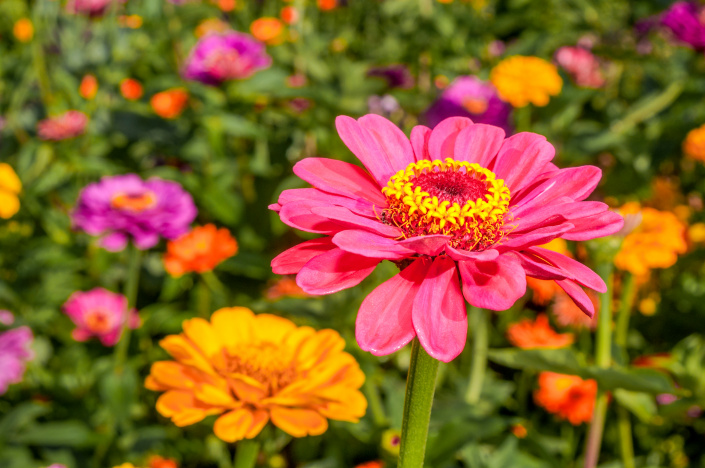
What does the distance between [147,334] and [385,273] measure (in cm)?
62

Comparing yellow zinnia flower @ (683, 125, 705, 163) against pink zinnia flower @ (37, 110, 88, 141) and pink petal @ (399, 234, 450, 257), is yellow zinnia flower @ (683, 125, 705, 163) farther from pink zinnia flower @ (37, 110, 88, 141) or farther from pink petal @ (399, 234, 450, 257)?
pink zinnia flower @ (37, 110, 88, 141)

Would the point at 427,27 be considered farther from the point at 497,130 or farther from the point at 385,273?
the point at 497,130

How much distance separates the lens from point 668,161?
1.92 metres

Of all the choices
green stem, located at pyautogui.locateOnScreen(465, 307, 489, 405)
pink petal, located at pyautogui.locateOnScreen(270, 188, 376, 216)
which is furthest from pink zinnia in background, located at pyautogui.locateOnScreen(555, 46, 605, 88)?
pink petal, located at pyautogui.locateOnScreen(270, 188, 376, 216)

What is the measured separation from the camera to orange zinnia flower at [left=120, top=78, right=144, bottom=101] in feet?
7.38

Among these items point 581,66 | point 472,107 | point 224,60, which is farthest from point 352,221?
point 581,66

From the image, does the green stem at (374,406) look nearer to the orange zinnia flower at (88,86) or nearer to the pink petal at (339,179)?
the pink petal at (339,179)

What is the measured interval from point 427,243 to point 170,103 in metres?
1.92

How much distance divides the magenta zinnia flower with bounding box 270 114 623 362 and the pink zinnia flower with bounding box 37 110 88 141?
58.6 inches

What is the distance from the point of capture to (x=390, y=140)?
58 cm

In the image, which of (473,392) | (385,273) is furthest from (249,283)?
(473,392)

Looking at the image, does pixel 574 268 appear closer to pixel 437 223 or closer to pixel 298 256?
pixel 437 223

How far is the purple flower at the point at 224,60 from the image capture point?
1.84 metres

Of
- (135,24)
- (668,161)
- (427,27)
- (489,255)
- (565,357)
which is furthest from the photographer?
(135,24)
